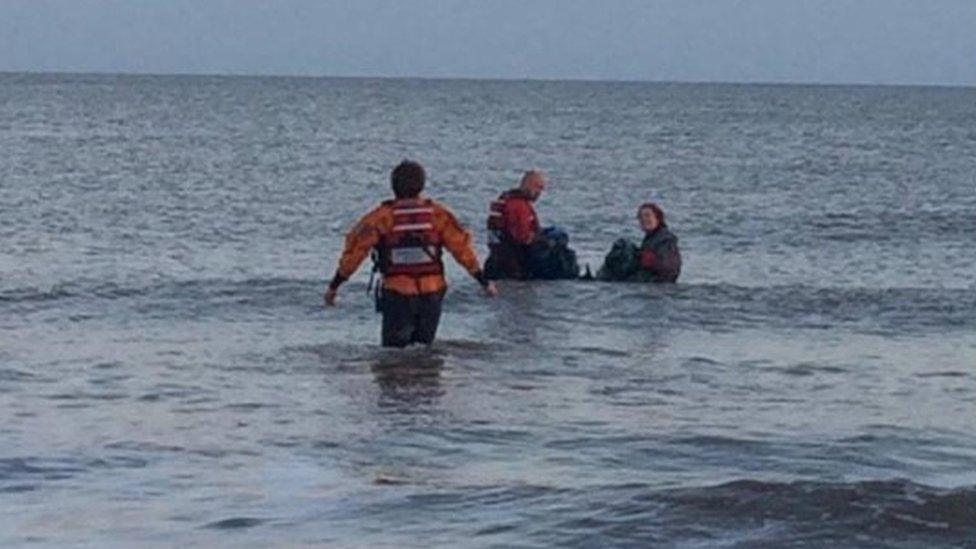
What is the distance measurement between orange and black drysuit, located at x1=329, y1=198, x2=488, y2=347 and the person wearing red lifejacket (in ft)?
18.7

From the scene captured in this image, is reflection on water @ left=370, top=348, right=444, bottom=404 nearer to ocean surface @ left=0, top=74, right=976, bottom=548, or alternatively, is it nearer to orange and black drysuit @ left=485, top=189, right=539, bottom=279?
ocean surface @ left=0, top=74, right=976, bottom=548

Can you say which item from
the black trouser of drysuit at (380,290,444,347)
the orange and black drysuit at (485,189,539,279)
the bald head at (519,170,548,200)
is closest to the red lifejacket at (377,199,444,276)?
the black trouser of drysuit at (380,290,444,347)

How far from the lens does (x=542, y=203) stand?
138ft

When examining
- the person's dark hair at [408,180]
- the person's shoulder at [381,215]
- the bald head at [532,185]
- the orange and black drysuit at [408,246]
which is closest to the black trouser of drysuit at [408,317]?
the orange and black drysuit at [408,246]

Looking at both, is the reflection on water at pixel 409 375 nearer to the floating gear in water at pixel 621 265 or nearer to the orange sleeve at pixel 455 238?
the orange sleeve at pixel 455 238

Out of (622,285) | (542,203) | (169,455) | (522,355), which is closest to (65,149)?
(542,203)

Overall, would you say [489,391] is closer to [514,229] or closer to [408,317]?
[408,317]

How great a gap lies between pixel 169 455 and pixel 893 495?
366 cm

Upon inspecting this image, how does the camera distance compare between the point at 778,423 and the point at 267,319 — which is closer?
the point at 778,423

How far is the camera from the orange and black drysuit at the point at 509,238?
20.9 m

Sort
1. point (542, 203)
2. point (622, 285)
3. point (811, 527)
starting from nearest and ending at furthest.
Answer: point (811, 527), point (622, 285), point (542, 203)

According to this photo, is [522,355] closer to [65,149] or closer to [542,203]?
[542,203]

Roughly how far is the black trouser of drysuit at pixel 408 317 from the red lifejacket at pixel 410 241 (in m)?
0.31

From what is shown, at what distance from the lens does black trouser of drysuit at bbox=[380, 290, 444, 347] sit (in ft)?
49.3
